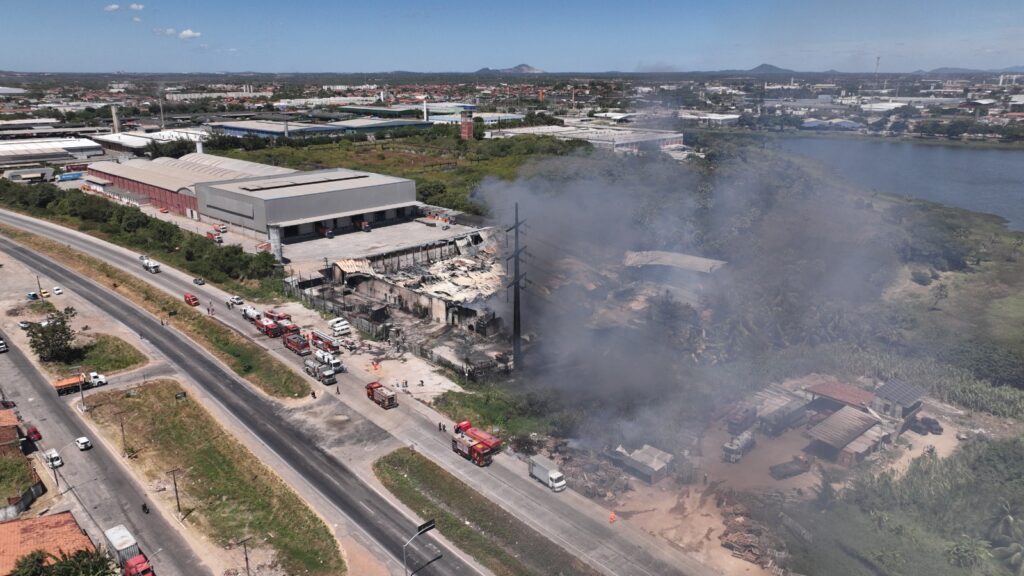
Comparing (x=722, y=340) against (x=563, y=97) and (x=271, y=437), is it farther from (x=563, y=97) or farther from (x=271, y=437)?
(x=563, y=97)

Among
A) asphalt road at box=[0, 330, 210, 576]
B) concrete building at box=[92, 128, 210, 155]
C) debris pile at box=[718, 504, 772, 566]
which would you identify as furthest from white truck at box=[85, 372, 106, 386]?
concrete building at box=[92, 128, 210, 155]

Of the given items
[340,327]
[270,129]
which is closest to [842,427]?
[340,327]

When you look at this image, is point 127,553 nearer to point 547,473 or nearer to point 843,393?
point 547,473

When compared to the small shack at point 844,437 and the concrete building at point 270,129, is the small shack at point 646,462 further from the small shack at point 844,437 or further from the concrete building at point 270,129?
the concrete building at point 270,129

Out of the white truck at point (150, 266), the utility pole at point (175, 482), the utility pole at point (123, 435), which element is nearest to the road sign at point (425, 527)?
the utility pole at point (175, 482)

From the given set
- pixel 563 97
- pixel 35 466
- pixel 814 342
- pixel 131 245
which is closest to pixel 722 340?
pixel 814 342

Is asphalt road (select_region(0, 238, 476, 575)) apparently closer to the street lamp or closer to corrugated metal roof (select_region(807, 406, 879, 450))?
the street lamp
